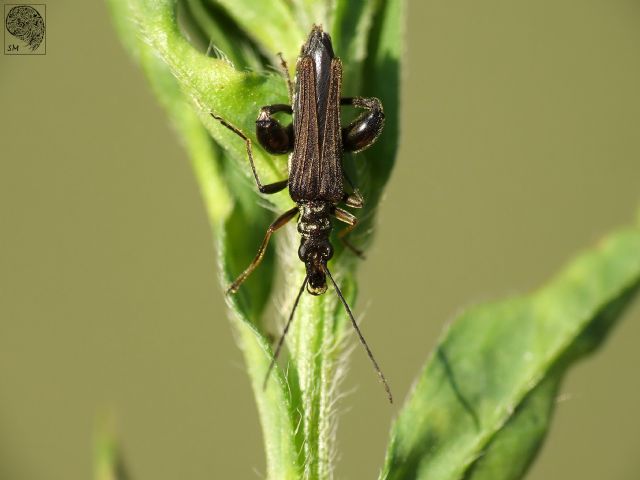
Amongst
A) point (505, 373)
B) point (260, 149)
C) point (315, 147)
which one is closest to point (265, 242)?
point (260, 149)

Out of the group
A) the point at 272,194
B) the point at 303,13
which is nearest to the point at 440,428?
the point at 272,194

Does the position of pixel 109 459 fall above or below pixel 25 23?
below

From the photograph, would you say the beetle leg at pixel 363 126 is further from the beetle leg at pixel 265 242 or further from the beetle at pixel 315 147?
the beetle leg at pixel 265 242

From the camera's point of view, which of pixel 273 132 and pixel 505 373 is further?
pixel 273 132

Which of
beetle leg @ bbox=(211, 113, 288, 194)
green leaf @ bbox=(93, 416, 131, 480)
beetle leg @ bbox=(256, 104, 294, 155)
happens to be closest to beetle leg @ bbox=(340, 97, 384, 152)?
beetle leg @ bbox=(256, 104, 294, 155)

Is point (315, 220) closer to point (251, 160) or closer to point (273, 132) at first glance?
point (273, 132)

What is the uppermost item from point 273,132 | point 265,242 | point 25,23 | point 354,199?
point 25,23
